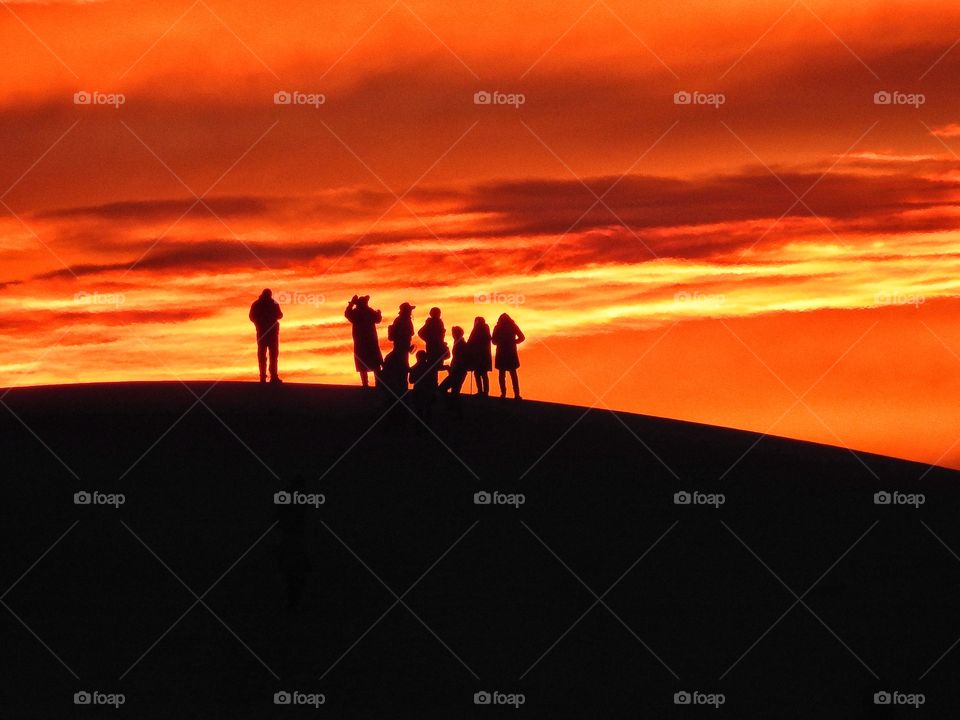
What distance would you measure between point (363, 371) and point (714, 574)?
9.53 meters

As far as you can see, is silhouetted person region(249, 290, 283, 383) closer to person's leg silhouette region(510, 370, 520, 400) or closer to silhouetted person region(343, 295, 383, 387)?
silhouetted person region(343, 295, 383, 387)

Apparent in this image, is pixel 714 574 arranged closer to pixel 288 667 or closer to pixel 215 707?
pixel 288 667

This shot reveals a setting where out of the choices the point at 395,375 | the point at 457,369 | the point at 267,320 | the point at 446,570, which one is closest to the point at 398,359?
the point at 395,375

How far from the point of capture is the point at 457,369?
2544 centimetres

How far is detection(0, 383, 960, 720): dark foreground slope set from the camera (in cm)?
1488

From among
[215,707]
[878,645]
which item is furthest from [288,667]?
[878,645]

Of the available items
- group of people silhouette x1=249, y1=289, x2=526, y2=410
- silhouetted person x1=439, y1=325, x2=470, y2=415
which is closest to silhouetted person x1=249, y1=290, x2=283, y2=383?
group of people silhouette x1=249, y1=289, x2=526, y2=410

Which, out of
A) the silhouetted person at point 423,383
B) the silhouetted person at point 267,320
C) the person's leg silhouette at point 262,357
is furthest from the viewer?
the person's leg silhouette at point 262,357

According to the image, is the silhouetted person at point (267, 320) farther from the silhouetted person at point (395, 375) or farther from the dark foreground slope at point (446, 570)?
the silhouetted person at point (395, 375)

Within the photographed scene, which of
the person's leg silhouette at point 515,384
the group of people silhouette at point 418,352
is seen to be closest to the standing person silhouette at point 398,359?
the group of people silhouette at point 418,352

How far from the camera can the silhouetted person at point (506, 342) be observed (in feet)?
88.4

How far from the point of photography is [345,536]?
19.1m

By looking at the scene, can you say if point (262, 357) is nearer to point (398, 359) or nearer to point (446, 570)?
point (398, 359)

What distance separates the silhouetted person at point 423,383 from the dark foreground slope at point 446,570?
1.82 ft
